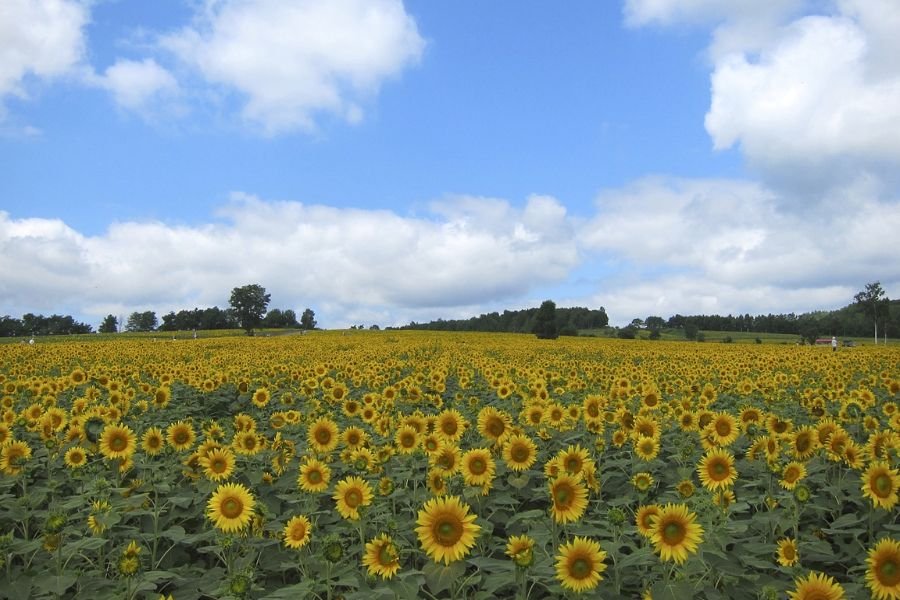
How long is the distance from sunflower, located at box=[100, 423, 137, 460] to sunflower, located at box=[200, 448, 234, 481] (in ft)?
3.33

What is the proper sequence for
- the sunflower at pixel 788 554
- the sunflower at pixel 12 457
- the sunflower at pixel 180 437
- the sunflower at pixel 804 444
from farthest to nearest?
the sunflower at pixel 180 437 → the sunflower at pixel 12 457 → the sunflower at pixel 804 444 → the sunflower at pixel 788 554

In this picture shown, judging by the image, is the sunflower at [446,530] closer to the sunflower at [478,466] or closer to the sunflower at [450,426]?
the sunflower at [478,466]

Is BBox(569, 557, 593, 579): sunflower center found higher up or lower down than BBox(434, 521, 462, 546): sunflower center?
lower down

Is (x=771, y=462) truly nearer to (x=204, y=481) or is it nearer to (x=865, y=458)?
(x=865, y=458)

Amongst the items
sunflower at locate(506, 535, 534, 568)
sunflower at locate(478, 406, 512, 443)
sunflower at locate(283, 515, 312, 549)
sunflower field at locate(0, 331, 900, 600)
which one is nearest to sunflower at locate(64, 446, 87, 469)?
sunflower field at locate(0, 331, 900, 600)

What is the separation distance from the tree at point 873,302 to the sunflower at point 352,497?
102 metres

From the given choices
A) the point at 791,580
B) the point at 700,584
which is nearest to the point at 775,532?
the point at 791,580

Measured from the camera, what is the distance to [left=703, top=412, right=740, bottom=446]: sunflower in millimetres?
5984

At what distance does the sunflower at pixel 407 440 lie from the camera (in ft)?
18.5

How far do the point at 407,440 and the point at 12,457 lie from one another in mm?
3712

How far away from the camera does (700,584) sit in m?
4.03

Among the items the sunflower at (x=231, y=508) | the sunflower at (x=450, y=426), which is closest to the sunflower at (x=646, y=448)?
Answer: the sunflower at (x=450, y=426)

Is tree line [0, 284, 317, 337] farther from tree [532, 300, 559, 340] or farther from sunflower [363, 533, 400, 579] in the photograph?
sunflower [363, 533, 400, 579]

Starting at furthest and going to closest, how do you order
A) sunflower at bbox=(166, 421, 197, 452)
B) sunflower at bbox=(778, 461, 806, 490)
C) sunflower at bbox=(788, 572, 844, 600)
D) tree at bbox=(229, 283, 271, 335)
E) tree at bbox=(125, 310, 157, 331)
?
tree at bbox=(125, 310, 157, 331), tree at bbox=(229, 283, 271, 335), sunflower at bbox=(166, 421, 197, 452), sunflower at bbox=(778, 461, 806, 490), sunflower at bbox=(788, 572, 844, 600)
